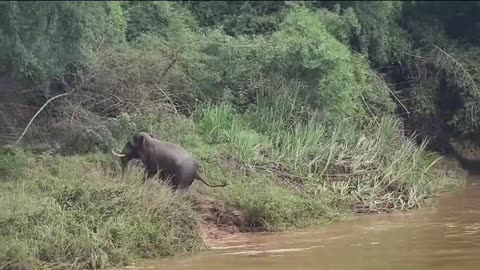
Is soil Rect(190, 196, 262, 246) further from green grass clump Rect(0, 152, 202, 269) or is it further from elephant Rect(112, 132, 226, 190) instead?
green grass clump Rect(0, 152, 202, 269)

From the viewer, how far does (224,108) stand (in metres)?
17.6

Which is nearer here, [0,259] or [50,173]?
[0,259]

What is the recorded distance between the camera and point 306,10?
2078 centimetres

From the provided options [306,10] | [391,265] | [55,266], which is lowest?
[55,266]

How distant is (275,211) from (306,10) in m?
7.89

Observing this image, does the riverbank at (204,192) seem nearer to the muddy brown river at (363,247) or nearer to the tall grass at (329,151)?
the tall grass at (329,151)

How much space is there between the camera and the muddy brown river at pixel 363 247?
11023mm

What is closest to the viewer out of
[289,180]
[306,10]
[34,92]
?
[289,180]

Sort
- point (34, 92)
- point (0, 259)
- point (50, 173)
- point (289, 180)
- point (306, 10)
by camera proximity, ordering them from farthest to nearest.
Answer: point (306, 10) → point (34, 92) → point (289, 180) → point (50, 173) → point (0, 259)

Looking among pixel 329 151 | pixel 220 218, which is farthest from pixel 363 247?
pixel 329 151

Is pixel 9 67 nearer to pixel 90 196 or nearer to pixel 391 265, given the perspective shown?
pixel 90 196

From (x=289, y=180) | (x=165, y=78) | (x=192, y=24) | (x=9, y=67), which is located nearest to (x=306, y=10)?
(x=192, y=24)

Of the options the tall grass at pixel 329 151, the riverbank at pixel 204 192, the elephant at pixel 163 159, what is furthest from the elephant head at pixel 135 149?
the tall grass at pixel 329 151

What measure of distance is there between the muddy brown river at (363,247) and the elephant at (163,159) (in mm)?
1387
